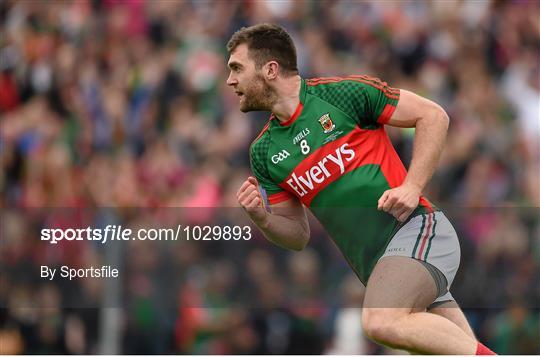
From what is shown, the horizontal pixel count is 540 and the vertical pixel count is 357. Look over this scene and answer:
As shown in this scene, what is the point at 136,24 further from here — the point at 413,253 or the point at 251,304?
the point at 413,253

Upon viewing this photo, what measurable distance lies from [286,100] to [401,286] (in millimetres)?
1245

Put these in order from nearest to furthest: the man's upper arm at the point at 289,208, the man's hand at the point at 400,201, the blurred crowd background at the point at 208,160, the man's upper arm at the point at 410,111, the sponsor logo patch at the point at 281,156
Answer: the man's hand at the point at 400,201 < the man's upper arm at the point at 410,111 < the sponsor logo patch at the point at 281,156 < the man's upper arm at the point at 289,208 < the blurred crowd background at the point at 208,160

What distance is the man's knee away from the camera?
562 cm

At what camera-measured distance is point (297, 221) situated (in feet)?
21.2

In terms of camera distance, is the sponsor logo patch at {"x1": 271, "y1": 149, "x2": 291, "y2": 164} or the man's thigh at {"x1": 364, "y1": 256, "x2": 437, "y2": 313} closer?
the man's thigh at {"x1": 364, "y1": 256, "x2": 437, "y2": 313}

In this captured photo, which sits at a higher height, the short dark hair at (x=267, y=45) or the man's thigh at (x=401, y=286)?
the short dark hair at (x=267, y=45)

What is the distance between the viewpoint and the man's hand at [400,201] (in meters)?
5.81

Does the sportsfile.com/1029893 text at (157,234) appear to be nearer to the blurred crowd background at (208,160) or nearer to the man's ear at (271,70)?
the blurred crowd background at (208,160)

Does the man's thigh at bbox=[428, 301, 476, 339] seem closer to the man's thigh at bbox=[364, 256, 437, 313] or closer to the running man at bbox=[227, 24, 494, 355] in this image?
the running man at bbox=[227, 24, 494, 355]

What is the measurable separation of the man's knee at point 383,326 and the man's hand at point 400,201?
0.52m

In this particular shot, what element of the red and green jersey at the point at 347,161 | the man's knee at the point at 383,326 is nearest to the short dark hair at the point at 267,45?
the red and green jersey at the point at 347,161

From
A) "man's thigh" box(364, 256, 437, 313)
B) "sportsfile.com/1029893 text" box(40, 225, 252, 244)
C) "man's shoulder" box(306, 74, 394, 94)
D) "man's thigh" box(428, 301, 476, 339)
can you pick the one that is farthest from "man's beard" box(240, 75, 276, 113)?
"sportsfile.com/1029893 text" box(40, 225, 252, 244)

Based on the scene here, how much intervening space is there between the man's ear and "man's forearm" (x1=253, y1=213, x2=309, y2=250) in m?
0.76

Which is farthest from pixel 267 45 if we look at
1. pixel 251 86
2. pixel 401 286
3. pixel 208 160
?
pixel 208 160
